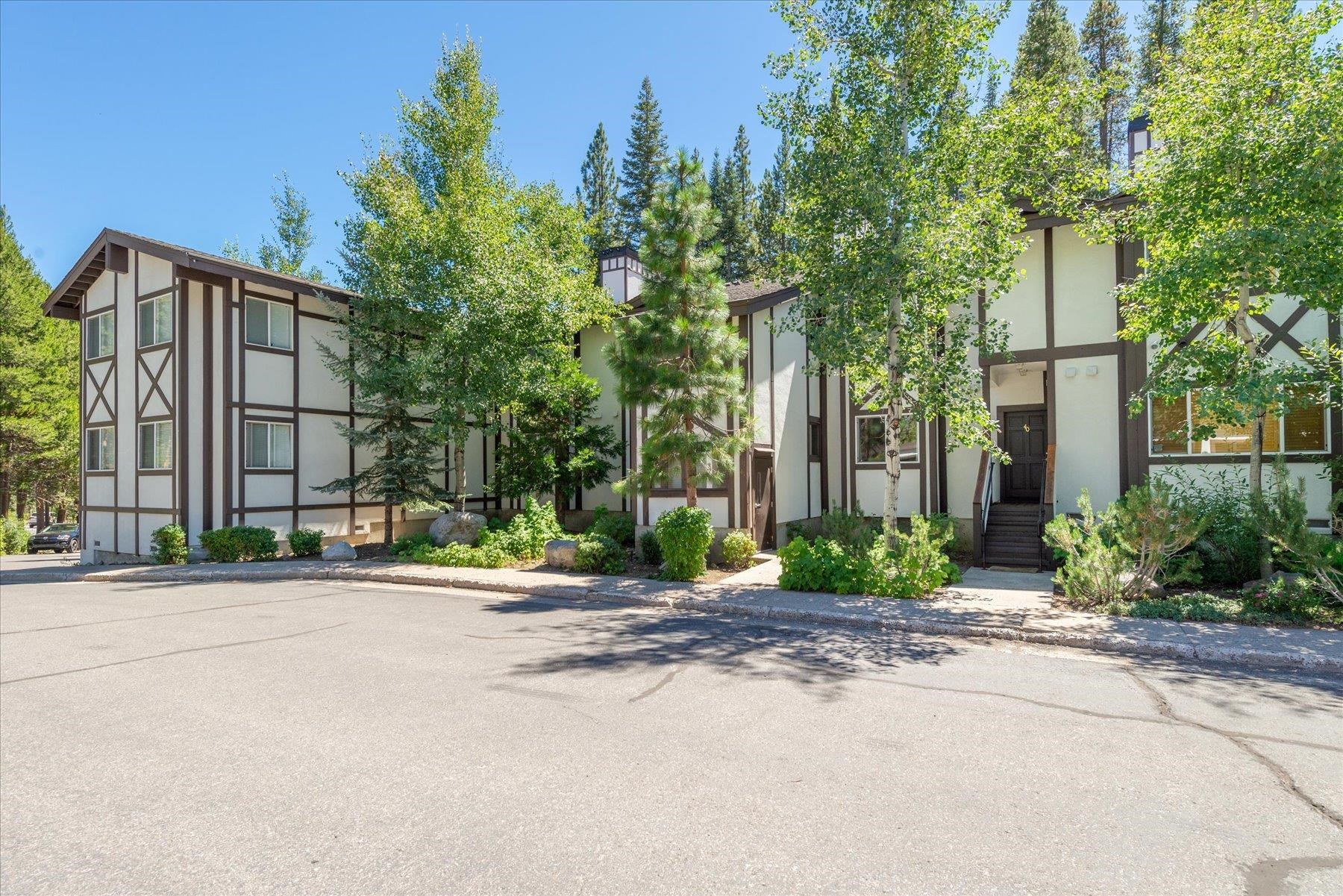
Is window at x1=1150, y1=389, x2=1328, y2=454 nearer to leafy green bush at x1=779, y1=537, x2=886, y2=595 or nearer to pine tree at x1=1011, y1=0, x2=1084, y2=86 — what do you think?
leafy green bush at x1=779, y1=537, x2=886, y2=595

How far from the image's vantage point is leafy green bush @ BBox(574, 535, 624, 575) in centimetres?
1343

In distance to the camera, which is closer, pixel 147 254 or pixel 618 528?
pixel 618 528

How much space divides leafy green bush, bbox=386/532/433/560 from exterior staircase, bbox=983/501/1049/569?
12.3 metres

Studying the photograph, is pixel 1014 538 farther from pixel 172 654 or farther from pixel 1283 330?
pixel 172 654

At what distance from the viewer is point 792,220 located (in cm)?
1188

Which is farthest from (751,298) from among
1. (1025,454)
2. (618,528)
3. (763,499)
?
(1025,454)

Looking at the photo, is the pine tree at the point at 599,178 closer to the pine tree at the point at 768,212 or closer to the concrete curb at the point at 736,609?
the pine tree at the point at 768,212

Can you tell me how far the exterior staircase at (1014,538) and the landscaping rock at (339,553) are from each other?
14.1 metres

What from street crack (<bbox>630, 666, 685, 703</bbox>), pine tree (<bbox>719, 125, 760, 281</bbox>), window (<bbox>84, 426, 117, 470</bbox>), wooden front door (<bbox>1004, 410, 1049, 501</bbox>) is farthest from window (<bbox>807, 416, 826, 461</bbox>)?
pine tree (<bbox>719, 125, 760, 281</bbox>)

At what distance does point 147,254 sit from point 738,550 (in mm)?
16584

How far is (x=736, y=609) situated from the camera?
33.1 feet

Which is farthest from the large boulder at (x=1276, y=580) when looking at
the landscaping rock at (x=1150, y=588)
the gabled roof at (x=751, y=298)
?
the gabled roof at (x=751, y=298)

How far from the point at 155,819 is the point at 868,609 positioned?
8076 mm

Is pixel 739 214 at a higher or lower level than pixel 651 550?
higher
